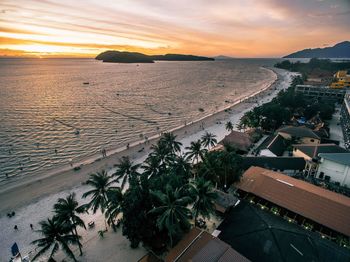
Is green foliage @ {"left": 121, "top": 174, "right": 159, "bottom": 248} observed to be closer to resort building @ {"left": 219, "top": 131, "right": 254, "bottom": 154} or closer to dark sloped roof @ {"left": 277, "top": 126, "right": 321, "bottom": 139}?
resort building @ {"left": 219, "top": 131, "right": 254, "bottom": 154}

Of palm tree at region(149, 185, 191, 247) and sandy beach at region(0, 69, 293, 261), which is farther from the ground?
palm tree at region(149, 185, 191, 247)

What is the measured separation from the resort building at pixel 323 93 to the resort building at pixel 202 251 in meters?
113

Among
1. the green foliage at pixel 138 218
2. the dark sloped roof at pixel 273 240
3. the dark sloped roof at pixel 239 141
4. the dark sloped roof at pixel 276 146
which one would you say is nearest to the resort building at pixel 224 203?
the dark sloped roof at pixel 273 240

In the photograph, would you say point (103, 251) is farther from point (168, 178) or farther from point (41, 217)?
point (41, 217)

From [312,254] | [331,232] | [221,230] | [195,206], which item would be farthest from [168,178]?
[331,232]

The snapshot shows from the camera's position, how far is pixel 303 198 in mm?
30859

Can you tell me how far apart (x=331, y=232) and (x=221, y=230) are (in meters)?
14.9

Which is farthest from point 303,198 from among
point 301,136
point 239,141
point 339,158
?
point 301,136

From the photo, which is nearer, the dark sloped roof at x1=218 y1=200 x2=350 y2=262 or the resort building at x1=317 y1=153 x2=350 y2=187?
the dark sloped roof at x1=218 y1=200 x2=350 y2=262

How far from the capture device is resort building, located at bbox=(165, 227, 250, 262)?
2151cm

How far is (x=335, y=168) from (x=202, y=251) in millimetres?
32574

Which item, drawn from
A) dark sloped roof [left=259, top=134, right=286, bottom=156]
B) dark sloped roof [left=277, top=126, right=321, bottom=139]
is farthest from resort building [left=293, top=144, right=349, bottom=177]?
dark sloped roof [left=277, top=126, right=321, bottom=139]

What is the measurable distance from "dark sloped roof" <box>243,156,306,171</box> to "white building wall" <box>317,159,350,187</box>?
4978 millimetres

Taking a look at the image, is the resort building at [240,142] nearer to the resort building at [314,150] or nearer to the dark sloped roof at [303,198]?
the resort building at [314,150]
